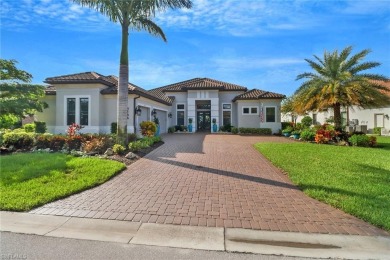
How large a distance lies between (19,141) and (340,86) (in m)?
20.6

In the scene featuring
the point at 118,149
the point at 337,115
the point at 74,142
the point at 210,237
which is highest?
the point at 337,115

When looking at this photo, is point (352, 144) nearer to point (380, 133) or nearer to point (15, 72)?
point (380, 133)

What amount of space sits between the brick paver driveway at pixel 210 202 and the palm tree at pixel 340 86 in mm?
11953

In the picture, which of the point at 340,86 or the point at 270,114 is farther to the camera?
the point at 270,114

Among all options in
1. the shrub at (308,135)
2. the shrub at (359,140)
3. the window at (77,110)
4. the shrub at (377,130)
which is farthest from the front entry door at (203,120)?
the shrub at (377,130)

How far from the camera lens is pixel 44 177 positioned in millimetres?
7398

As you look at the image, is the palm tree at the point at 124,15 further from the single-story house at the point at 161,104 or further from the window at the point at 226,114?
the window at the point at 226,114

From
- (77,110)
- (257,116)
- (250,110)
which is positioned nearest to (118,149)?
(77,110)

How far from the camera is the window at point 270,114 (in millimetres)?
27578

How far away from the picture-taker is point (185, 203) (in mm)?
5762

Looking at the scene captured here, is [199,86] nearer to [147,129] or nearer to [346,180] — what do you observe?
[147,129]

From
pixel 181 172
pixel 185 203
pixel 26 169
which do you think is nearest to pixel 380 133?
pixel 181 172

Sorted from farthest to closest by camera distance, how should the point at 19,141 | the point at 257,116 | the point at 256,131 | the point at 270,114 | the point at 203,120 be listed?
the point at 203,120 < the point at 257,116 < the point at 270,114 < the point at 256,131 < the point at 19,141

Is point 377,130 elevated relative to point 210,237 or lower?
elevated
